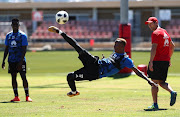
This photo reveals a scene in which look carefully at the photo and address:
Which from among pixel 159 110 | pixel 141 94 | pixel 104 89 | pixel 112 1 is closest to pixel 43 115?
pixel 159 110

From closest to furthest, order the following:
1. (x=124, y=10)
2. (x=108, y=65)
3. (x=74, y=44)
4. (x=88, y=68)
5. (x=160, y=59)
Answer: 1. (x=74, y=44)
2. (x=88, y=68)
3. (x=108, y=65)
4. (x=160, y=59)
5. (x=124, y=10)

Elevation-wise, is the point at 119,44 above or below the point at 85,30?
above

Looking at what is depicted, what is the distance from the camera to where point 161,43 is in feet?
29.4

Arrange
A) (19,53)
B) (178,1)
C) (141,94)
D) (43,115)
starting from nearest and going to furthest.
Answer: (43,115) < (19,53) < (141,94) < (178,1)

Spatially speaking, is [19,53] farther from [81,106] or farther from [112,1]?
[112,1]

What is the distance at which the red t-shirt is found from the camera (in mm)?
8883

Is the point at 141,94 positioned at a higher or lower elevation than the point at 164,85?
lower

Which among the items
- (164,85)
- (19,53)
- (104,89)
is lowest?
(104,89)

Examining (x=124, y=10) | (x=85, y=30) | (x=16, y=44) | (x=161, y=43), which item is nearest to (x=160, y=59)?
(x=161, y=43)

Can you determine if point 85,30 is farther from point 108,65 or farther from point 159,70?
point 108,65

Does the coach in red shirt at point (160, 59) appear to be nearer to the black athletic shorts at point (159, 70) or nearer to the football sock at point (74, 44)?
the black athletic shorts at point (159, 70)

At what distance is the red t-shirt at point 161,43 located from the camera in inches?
350

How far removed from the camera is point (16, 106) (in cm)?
958

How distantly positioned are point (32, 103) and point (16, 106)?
0.59m
